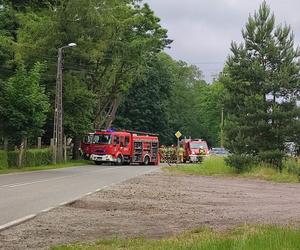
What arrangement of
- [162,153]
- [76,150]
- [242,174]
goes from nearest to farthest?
[242,174], [76,150], [162,153]

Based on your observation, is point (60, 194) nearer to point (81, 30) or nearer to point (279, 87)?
point (279, 87)

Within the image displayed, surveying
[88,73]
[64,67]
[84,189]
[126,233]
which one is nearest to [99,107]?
[88,73]

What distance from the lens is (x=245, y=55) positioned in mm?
35719

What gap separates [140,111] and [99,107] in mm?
24842

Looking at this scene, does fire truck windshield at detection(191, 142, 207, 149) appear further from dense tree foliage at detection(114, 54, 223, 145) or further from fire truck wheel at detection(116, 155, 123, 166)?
fire truck wheel at detection(116, 155, 123, 166)

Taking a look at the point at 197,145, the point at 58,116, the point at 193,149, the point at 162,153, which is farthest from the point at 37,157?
the point at 197,145

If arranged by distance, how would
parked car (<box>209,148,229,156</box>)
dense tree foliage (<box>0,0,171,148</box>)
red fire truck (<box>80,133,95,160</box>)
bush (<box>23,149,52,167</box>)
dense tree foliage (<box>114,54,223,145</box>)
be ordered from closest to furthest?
1. parked car (<box>209,148,229,156</box>)
2. bush (<box>23,149,52,167</box>)
3. dense tree foliage (<box>0,0,171,148</box>)
4. red fire truck (<box>80,133,95,160</box>)
5. dense tree foliage (<box>114,54,223,145</box>)

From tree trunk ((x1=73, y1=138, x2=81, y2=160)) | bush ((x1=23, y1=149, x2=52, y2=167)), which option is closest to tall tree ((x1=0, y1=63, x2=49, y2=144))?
bush ((x1=23, y1=149, x2=52, y2=167))

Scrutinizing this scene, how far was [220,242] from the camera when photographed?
8719 millimetres

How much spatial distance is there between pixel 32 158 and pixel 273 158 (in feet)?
54.6

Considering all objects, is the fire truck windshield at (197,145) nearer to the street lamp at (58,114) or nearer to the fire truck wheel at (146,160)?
the fire truck wheel at (146,160)

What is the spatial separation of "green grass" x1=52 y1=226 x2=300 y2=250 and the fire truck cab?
4179 centimetres

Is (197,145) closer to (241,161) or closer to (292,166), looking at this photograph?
(241,161)

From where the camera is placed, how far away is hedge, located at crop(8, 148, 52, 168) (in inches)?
1497
